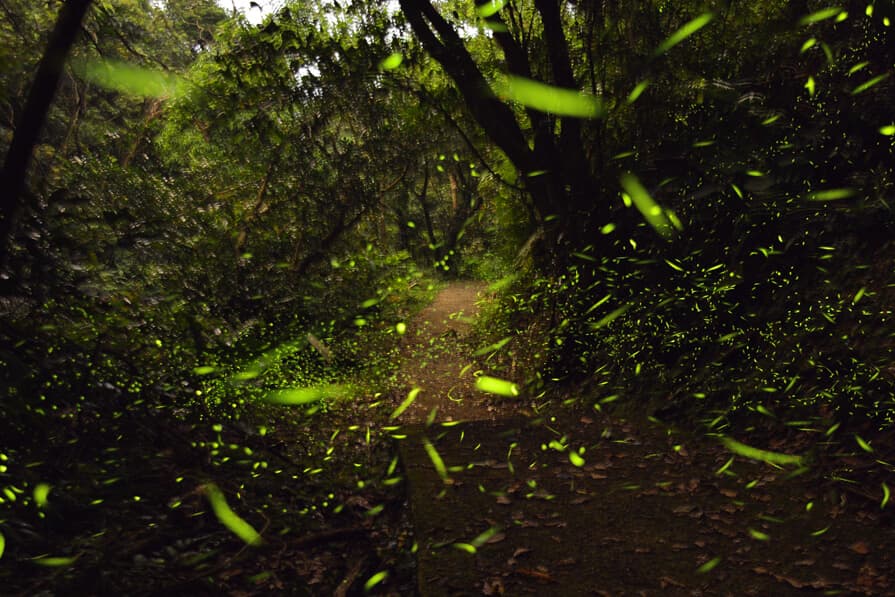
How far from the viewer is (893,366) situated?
10.9 ft

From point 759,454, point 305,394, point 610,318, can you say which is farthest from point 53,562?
point 610,318

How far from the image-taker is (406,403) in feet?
22.4

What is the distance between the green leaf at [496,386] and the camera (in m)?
6.50

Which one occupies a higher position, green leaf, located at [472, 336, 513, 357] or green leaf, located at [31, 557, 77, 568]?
green leaf, located at [31, 557, 77, 568]

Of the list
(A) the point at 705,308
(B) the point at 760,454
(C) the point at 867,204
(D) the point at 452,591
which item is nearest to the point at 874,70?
(C) the point at 867,204

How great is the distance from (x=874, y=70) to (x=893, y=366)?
2.25m

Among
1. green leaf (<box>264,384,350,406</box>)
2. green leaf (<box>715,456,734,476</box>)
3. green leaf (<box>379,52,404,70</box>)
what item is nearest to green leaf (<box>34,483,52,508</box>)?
green leaf (<box>264,384,350,406</box>)

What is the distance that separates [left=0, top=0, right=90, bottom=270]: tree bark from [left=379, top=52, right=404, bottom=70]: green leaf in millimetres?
4400

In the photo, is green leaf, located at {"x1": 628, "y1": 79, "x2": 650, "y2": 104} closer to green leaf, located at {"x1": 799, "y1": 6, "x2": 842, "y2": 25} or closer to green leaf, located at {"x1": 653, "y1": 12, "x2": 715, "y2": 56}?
Answer: green leaf, located at {"x1": 653, "y1": 12, "x2": 715, "y2": 56}

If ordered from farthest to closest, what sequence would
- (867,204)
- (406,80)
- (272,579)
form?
(406,80) < (867,204) < (272,579)

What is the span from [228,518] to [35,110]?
2.67 metres

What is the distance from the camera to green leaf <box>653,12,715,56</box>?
5.12m

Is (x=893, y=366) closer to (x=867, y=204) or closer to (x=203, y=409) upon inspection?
(x=867, y=204)

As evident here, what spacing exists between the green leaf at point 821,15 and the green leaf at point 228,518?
19.5 feet
